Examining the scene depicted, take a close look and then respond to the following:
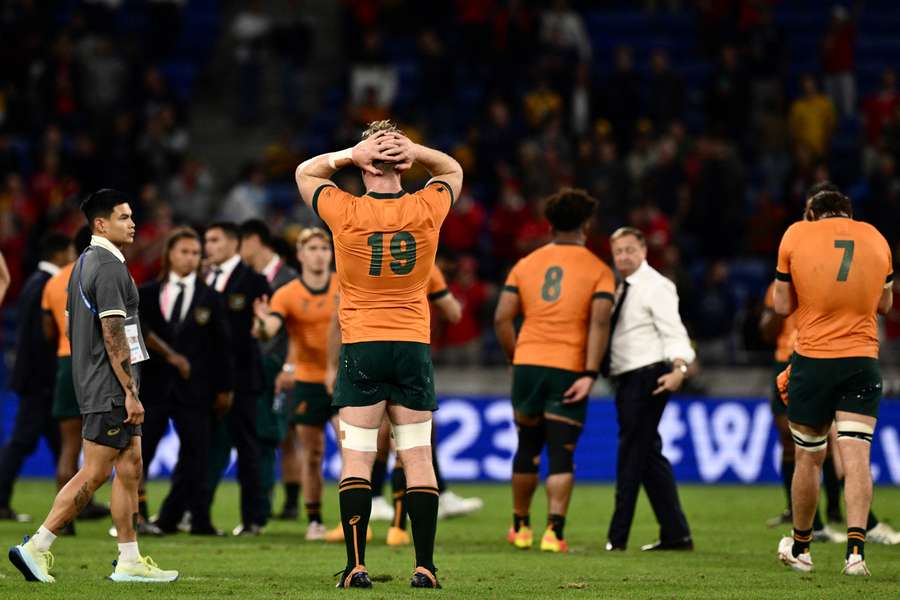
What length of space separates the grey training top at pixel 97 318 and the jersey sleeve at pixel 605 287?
3673 millimetres

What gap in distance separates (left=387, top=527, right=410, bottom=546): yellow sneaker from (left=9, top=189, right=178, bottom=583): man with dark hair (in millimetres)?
2879

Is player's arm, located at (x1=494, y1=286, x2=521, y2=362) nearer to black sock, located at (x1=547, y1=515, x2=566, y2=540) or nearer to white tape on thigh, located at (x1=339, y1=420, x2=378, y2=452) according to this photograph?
black sock, located at (x1=547, y1=515, x2=566, y2=540)

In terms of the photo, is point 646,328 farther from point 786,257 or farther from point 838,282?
point 838,282

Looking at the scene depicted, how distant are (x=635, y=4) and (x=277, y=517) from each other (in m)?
15.7

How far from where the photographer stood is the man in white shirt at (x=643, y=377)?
37.8ft

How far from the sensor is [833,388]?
949 centimetres

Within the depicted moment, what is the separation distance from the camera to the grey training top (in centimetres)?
906

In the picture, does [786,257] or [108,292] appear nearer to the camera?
[108,292]

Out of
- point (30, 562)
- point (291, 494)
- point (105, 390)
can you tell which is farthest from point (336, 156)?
point (291, 494)

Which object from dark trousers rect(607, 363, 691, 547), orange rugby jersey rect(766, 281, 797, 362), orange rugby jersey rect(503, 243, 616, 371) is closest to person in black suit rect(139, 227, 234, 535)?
orange rugby jersey rect(503, 243, 616, 371)

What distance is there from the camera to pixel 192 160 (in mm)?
25281

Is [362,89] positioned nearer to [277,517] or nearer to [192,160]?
[192,160]

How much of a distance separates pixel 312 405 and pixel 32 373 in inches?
122

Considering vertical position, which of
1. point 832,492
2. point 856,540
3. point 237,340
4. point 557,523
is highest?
point 237,340
